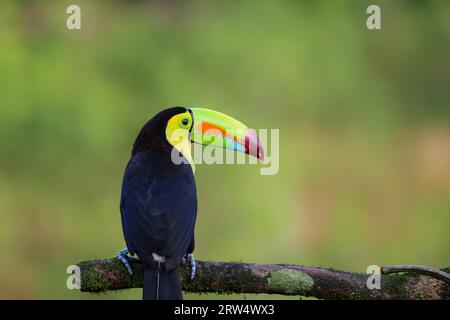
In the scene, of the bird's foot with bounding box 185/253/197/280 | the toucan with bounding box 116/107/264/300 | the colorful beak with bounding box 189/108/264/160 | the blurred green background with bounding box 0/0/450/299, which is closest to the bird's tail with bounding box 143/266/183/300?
the toucan with bounding box 116/107/264/300

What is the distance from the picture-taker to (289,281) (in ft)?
15.3

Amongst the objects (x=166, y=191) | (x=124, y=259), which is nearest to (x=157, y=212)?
(x=166, y=191)

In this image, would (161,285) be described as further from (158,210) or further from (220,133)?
(220,133)

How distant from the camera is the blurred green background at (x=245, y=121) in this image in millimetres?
8703

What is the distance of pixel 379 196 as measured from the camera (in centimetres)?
948

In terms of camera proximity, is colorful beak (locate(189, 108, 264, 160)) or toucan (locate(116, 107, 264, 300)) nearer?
toucan (locate(116, 107, 264, 300))

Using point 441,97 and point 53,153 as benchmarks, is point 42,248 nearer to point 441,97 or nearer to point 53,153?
point 53,153

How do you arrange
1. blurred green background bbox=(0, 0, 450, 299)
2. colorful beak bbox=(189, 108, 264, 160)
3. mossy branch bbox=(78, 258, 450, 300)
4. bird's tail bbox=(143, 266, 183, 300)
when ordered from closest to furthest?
bird's tail bbox=(143, 266, 183, 300)
mossy branch bbox=(78, 258, 450, 300)
colorful beak bbox=(189, 108, 264, 160)
blurred green background bbox=(0, 0, 450, 299)

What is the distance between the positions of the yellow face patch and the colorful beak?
0.21 ft

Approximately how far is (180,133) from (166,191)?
2.29 feet

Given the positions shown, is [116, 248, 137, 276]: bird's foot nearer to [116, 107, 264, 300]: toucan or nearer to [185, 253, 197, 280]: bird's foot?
[116, 107, 264, 300]: toucan

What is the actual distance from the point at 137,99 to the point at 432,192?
3390mm

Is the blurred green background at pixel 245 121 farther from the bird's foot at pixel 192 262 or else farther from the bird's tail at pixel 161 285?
the bird's tail at pixel 161 285

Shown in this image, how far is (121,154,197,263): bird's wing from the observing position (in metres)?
4.63
